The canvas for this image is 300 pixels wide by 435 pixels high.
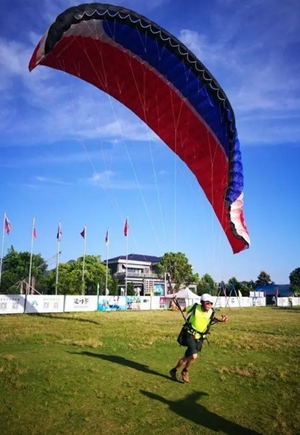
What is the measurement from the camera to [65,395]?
18.6ft

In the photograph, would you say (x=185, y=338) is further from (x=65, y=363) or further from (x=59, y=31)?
(x=59, y=31)

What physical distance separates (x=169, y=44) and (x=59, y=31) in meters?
3.19

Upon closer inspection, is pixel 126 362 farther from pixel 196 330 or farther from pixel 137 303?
pixel 137 303

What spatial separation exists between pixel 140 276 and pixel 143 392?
242 ft

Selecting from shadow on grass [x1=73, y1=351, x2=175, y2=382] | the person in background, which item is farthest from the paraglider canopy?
shadow on grass [x1=73, y1=351, x2=175, y2=382]

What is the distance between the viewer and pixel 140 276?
259 feet

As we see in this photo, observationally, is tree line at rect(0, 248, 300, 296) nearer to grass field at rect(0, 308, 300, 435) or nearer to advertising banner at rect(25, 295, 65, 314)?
advertising banner at rect(25, 295, 65, 314)

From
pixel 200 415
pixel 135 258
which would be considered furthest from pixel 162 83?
pixel 135 258

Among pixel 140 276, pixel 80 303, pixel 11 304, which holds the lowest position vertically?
pixel 80 303

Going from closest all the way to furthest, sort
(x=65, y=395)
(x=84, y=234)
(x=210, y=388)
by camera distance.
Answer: (x=65, y=395) < (x=210, y=388) < (x=84, y=234)

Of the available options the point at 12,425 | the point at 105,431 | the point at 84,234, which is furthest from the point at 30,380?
the point at 84,234

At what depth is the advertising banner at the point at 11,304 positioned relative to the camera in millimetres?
25438

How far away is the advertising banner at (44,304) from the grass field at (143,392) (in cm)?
1719

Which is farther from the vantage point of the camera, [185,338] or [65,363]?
[65,363]
